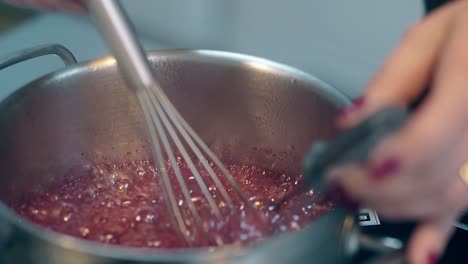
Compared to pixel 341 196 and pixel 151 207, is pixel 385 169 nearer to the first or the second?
pixel 341 196

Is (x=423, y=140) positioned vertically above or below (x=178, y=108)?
below

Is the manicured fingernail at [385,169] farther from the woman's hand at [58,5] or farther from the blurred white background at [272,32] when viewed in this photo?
the blurred white background at [272,32]

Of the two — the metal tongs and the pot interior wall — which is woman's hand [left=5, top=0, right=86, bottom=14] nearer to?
the pot interior wall

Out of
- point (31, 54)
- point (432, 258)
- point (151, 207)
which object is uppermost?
point (31, 54)

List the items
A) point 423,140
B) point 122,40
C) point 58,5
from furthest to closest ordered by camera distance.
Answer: point 58,5, point 122,40, point 423,140

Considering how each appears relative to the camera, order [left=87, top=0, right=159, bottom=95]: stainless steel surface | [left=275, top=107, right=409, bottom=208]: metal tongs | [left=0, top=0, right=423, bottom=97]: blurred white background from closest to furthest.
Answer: [left=275, top=107, right=409, bottom=208]: metal tongs < [left=87, top=0, right=159, bottom=95]: stainless steel surface < [left=0, top=0, right=423, bottom=97]: blurred white background

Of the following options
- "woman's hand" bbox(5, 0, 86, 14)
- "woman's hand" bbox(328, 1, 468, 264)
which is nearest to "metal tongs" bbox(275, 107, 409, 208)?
"woman's hand" bbox(328, 1, 468, 264)

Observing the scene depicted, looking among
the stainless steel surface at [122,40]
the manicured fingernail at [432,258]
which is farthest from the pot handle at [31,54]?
the manicured fingernail at [432,258]

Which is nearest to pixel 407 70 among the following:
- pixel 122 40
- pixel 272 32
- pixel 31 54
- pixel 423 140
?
pixel 423 140
